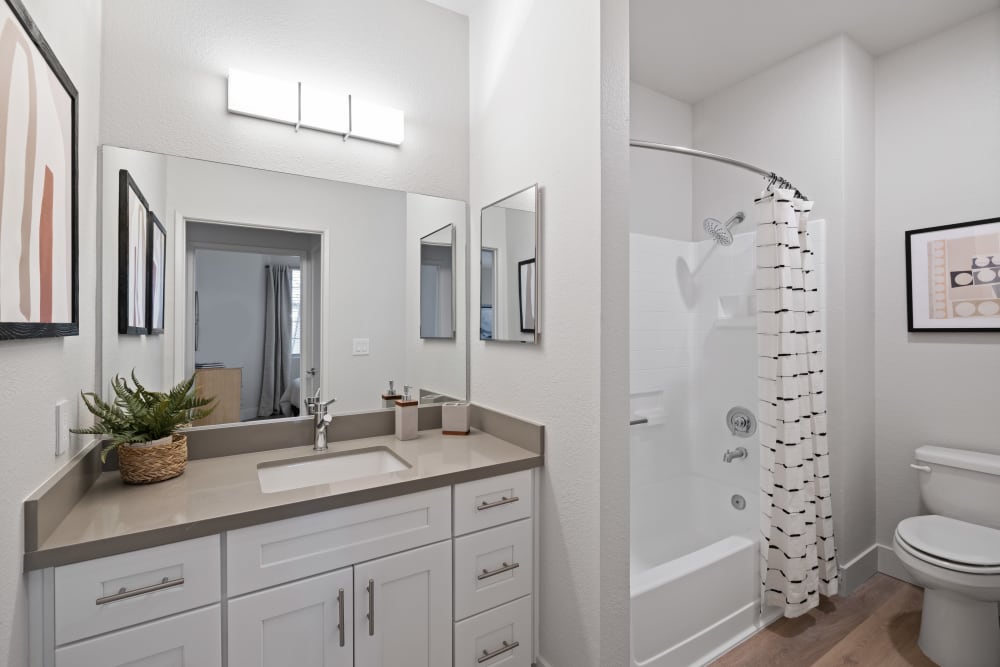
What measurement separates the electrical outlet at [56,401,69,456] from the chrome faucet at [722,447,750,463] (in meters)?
2.80

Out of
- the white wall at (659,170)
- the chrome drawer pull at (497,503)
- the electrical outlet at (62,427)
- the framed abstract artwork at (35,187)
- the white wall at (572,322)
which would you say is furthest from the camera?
the white wall at (659,170)

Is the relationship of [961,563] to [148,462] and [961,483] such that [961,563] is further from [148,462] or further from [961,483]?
[148,462]

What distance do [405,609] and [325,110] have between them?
1.82 m

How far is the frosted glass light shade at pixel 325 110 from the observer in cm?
181

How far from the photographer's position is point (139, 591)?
1.06 metres

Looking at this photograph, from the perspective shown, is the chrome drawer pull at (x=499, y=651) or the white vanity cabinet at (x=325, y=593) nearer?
the white vanity cabinet at (x=325, y=593)

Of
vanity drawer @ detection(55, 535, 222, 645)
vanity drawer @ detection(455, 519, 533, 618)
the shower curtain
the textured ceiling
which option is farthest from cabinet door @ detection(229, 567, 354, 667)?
the textured ceiling

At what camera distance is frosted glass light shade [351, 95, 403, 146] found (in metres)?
1.91

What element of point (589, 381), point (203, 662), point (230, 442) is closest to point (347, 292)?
point (230, 442)

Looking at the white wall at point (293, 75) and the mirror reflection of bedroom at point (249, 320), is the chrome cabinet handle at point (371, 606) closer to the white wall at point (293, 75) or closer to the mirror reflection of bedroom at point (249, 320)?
the mirror reflection of bedroom at point (249, 320)

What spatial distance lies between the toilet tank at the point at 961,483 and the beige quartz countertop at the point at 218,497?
1938 millimetres

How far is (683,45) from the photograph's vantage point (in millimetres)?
2395

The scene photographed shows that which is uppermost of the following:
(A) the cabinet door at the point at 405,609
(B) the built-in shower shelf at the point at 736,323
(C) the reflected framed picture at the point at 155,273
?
(C) the reflected framed picture at the point at 155,273

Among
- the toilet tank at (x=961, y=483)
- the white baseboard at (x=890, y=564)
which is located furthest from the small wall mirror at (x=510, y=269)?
the white baseboard at (x=890, y=564)
